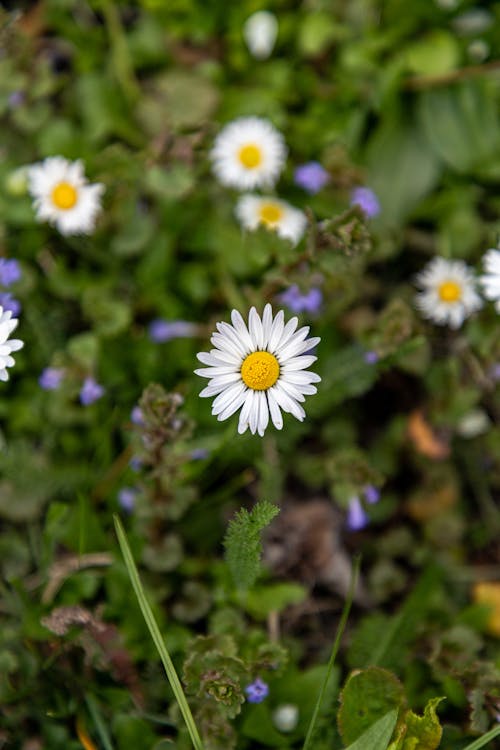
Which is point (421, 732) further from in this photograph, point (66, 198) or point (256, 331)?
point (66, 198)

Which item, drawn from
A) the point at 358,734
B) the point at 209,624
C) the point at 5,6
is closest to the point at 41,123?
the point at 5,6

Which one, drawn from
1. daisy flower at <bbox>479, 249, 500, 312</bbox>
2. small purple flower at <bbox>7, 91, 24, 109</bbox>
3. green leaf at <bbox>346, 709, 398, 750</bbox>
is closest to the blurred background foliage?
small purple flower at <bbox>7, 91, 24, 109</bbox>

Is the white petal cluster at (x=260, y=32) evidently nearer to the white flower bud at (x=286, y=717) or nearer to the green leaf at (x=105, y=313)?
the green leaf at (x=105, y=313)

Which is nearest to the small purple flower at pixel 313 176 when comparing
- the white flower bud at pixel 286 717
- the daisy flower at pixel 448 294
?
the daisy flower at pixel 448 294

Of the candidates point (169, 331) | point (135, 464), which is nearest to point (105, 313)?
point (169, 331)

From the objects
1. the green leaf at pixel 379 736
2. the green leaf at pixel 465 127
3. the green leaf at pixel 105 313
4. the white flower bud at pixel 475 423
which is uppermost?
the green leaf at pixel 465 127
